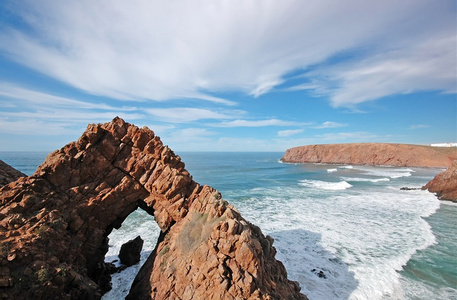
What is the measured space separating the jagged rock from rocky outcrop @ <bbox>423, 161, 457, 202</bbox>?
42.0m

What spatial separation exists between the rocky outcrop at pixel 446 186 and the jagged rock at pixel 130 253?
42.0 m

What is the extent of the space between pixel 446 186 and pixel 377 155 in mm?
83687

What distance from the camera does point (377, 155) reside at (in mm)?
111375

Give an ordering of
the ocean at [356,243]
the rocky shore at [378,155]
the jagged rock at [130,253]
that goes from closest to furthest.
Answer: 1. the ocean at [356,243]
2. the jagged rock at [130,253]
3. the rocky shore at [378,155]

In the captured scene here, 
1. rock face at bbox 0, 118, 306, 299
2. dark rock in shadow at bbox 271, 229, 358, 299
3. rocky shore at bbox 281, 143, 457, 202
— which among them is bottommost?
dark rock in shadow at bbox 271, 229, 358, 299

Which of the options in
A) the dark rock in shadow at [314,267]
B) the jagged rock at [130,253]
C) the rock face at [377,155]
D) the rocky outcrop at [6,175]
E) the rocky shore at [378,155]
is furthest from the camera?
the rock face at [377,155]

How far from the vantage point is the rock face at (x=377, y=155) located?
325 ft

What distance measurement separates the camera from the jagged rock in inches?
609

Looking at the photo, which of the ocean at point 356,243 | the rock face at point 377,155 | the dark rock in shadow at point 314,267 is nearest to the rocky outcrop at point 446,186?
the ocean at point 356,243

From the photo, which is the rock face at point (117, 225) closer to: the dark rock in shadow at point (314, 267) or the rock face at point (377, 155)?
the dark rock in shadow at point (314, 267)

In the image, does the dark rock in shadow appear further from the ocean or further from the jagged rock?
the jagged rock

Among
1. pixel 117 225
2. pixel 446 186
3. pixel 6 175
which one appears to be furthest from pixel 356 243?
pixel 446 186

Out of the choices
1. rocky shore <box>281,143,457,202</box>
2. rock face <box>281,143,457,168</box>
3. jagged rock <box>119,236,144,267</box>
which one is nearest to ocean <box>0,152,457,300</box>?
jagged rock <box>119,236,144,267</box>

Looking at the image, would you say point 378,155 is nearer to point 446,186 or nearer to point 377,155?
point 377,155
